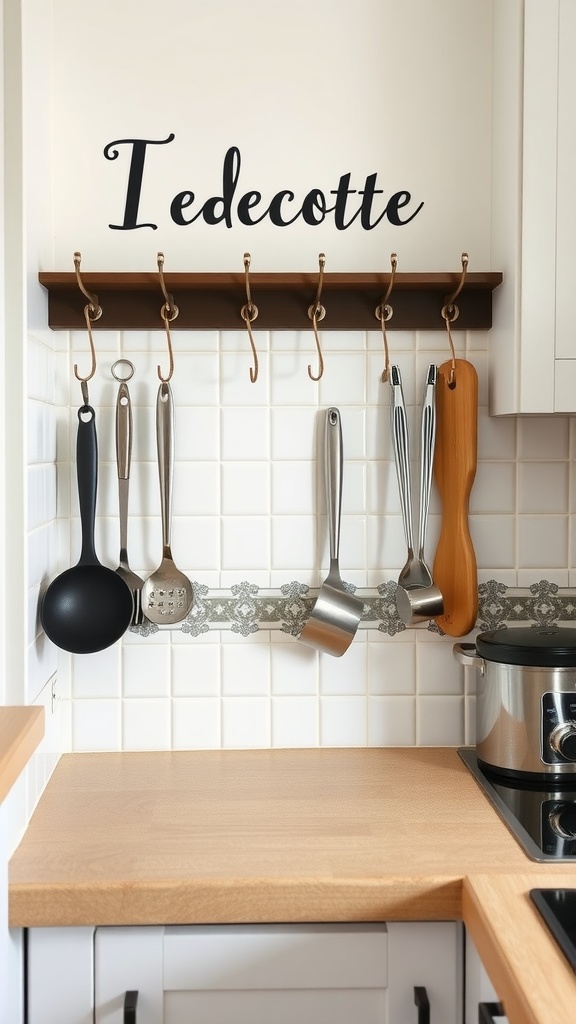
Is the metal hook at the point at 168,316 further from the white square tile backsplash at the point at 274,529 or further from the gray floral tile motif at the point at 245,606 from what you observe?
the gray floral tile motif at the point at 245,606

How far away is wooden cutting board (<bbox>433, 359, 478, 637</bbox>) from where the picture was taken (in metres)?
1.46

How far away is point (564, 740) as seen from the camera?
1304mm

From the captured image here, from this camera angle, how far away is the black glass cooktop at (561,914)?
833 mm

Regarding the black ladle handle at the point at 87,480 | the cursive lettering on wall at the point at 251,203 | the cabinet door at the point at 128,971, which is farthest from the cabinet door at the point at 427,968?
the cursive lettering on wall at the point at 251,203

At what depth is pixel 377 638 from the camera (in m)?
1.53

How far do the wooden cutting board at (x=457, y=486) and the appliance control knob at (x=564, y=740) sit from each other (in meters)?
0.23

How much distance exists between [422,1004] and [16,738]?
1.91 ft

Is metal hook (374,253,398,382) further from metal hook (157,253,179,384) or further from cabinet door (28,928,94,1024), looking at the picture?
cabinet door (28,928,94,1024)

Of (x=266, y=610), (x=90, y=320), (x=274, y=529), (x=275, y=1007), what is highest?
(x=90, y=320)

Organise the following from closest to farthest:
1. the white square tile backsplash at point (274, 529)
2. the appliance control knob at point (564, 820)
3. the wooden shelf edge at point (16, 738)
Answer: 1. the wooden shelf edge at point (16, 738)
2. the appliance control knob at point (564, 820)
3. the white square tile backsplash at point (274, 529)

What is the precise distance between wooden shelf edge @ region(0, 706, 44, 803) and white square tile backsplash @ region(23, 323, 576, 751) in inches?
19.6

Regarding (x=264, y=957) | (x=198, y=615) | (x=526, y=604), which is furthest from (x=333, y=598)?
(x=264, y=957)

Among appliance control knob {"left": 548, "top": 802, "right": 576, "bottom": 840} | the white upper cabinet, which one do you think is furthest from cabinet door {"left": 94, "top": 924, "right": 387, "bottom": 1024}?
the white upper cabinet

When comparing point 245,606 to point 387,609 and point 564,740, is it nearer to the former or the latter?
point 387,609
